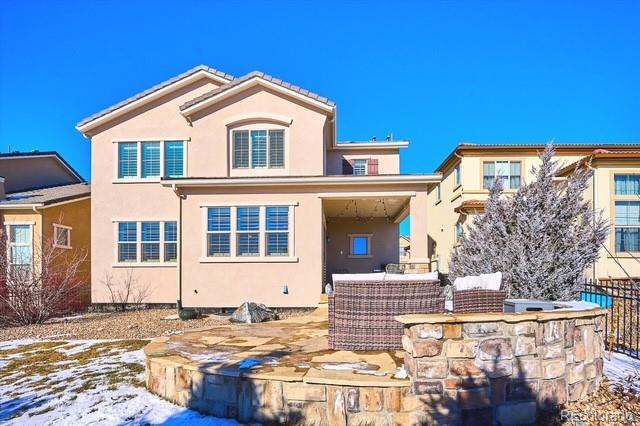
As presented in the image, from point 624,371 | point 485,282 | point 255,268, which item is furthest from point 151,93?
point 624,371

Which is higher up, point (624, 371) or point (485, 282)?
point (485, 282)

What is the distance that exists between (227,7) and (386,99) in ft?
42.3

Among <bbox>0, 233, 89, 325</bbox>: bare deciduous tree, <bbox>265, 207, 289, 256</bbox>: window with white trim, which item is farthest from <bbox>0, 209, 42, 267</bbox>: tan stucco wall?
<bbox>265, 207, 289, 256</bbox>: window with white trim

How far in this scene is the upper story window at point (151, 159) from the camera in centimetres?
1409

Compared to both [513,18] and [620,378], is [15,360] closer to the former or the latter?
[620,378]

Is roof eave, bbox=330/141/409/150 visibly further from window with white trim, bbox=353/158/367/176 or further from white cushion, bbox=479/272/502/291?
white cushion, bbox=479/272/502/291

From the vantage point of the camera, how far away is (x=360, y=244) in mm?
17453

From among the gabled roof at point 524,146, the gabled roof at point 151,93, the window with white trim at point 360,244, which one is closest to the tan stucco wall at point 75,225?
the gabled roof at point 151,93

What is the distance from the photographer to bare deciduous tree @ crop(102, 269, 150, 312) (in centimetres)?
1359

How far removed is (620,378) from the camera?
185 inches

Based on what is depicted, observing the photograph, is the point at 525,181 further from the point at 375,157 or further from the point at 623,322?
the point at 375,157

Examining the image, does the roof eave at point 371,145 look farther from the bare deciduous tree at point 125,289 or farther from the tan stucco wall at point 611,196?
the bare deciduous tree at point 125,289

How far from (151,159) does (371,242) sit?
28.9 feet

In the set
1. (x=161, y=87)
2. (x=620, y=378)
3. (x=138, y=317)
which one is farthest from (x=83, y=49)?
(x=620, y=378)
